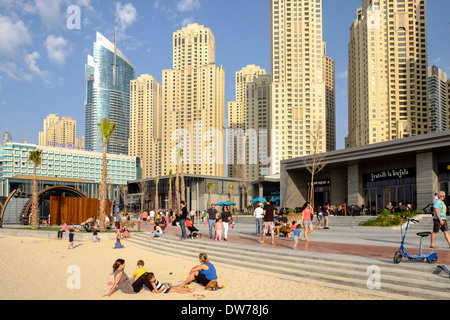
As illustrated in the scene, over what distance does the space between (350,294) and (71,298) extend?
636cm

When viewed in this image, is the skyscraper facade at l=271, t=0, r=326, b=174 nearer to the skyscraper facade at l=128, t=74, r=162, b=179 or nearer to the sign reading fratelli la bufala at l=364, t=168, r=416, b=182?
the sign reading fratelli la bufala at l=364, t=168, r=416, b=182

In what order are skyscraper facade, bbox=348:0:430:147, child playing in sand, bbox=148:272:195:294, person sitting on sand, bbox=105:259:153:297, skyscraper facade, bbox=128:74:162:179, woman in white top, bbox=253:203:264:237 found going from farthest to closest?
skyscraper facade, bbox=128:74:162:179 < skyscraper facade, bbox=348:0:430:147 < woman in white top, bbox=253:203:264:237 < person sitting on sand, bbox=105:259:153:297 < child playing in sand, bbox=148:272:195:294

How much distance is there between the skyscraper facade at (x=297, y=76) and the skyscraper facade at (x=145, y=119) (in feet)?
314

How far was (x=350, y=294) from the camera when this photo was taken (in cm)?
821

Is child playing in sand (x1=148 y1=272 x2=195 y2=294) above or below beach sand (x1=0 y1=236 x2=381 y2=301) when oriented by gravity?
above

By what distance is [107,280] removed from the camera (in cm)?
1067

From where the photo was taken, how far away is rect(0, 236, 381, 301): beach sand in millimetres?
8422

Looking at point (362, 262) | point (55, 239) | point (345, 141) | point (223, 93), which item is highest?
point (223, 93)

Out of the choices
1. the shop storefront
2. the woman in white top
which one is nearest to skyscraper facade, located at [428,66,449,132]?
the shop storefront

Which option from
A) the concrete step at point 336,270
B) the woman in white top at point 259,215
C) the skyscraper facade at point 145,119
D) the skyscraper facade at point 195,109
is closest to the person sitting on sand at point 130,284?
the concrete step at point 336,270

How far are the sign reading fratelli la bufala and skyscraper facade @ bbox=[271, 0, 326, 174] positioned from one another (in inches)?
2666

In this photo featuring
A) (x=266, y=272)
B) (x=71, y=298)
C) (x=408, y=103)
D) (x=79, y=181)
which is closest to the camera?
(x=71, y=298)
